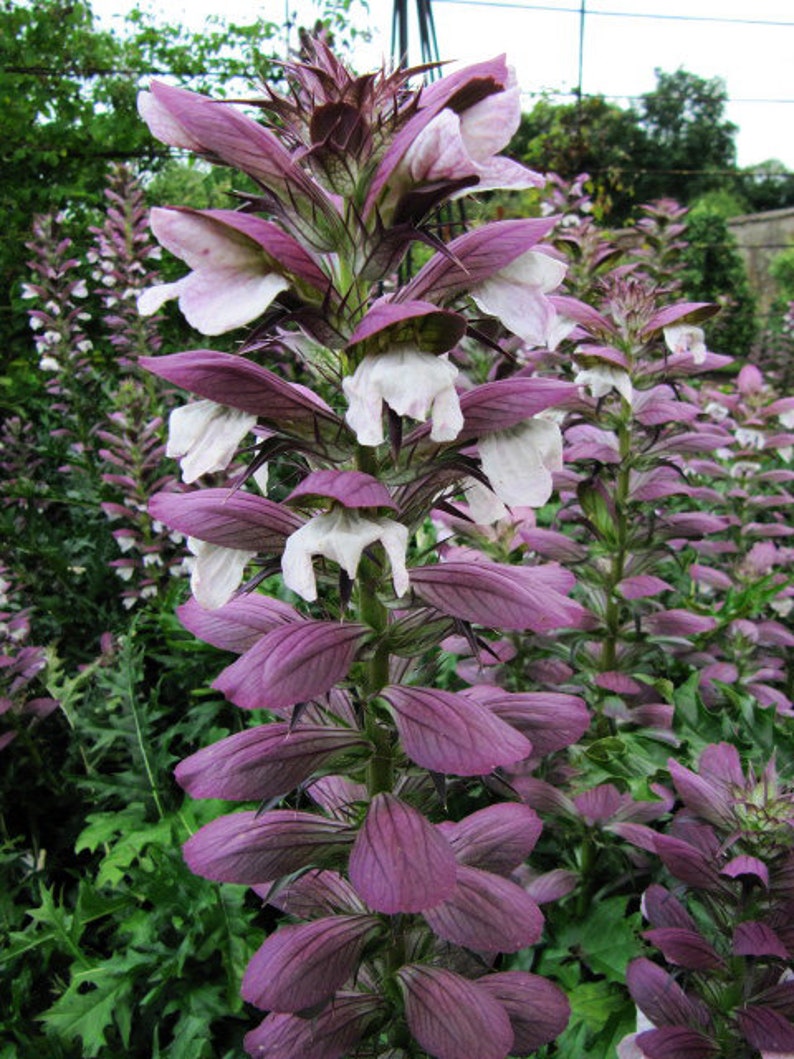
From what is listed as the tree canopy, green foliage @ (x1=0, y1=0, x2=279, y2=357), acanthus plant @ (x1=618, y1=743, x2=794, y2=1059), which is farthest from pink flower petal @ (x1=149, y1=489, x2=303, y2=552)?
the tree canopy

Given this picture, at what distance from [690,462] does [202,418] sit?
6.51 feet

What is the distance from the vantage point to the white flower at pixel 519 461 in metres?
0.92

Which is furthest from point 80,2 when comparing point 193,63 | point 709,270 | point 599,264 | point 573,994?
point 709,270

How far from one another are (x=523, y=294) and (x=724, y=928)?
101cm

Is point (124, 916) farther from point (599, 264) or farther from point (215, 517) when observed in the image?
point (599, 264)

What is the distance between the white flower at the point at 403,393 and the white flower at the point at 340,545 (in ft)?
0.31

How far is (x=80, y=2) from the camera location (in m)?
6.30

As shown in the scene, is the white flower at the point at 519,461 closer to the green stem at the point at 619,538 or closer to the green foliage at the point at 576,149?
the green stem at the point at 619,538

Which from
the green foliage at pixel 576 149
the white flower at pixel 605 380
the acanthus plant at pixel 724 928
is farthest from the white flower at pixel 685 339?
the green foliage at pixel 576 149

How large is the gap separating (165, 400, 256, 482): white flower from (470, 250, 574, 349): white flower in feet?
0.96

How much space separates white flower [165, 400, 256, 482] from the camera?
906mm

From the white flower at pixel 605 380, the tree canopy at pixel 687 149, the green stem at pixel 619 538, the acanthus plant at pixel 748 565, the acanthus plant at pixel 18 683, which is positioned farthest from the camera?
the tree canopy at pixel 687 149

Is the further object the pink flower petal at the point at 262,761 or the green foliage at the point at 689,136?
the green foliage at the point at 689,136

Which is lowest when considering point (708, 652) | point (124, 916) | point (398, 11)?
point (124, 916)
